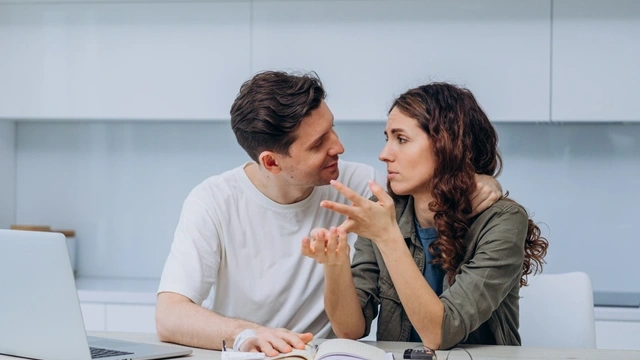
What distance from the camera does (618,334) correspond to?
2.99 m

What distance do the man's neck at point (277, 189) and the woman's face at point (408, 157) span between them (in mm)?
319

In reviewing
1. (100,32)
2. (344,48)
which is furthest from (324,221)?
(100,32)

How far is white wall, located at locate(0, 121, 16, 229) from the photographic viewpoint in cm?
379

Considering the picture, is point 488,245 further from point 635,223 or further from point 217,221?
point 635,223

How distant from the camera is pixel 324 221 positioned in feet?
7.44

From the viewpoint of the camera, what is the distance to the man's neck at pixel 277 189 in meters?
2.21

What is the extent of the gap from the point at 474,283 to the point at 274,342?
0.48 m

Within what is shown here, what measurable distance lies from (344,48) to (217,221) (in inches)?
51.7

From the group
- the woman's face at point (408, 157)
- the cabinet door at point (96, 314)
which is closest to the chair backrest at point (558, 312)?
the woman's face at point (408, 157)

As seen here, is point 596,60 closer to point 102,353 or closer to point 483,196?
point 483,196

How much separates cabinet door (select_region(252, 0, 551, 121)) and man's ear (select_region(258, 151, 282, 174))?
1.12 m

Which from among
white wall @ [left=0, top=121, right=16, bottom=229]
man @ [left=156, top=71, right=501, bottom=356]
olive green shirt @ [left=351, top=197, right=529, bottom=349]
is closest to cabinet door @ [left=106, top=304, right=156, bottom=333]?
white wall @ [left=0, top=121, right=16, bottom=229]

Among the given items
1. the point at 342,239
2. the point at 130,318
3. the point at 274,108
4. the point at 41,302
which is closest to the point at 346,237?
the point at 342,239

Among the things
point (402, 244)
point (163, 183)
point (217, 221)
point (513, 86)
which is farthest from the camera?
point (163, 183)
